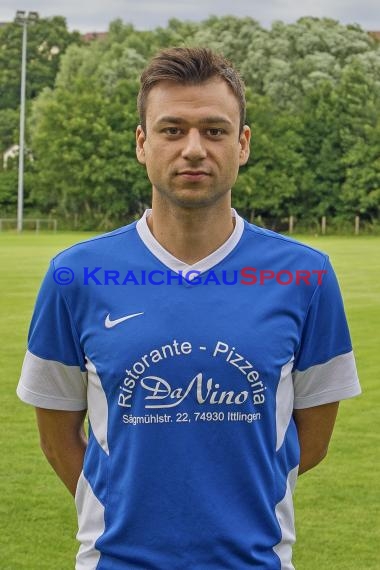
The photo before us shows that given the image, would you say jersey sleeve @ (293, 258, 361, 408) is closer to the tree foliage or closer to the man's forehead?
the man's forehead

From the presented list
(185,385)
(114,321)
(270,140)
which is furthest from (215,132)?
(270,140)

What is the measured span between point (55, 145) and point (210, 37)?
43.3 feet

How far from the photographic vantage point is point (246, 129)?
3.19m

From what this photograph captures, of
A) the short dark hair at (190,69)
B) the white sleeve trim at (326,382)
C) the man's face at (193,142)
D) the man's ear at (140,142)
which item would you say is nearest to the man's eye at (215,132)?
the man's face at (193,142)

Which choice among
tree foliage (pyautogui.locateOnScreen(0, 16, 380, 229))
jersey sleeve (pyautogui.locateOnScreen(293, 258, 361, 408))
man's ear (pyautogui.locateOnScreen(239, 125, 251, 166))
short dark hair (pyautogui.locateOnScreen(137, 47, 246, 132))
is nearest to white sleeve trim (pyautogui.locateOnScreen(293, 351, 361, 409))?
jersey sleeve (pyautogui.locateOnScreen(293, 258, 361, 408))

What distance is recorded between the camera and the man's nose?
2.94 meters

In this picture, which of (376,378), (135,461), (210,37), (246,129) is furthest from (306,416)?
(210,37)

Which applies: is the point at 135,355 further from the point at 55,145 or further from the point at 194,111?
the point at 55,145

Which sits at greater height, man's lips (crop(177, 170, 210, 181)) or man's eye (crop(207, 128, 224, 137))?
→ man's eye (crop(207, 128, 224, 137))

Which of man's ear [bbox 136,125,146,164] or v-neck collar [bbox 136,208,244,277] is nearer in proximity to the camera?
v-neck collar [bbox 136,208,244,277]

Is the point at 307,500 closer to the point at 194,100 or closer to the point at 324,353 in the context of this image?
the point at 324,353

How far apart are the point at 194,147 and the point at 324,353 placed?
65 centimetres

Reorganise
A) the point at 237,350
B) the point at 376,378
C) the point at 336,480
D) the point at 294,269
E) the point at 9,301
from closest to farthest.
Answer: the point at 237,350, the point at 294,269, the point at 336,480, the point at 376,378, the point at 9,301

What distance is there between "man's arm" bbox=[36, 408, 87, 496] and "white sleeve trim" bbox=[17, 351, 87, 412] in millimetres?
61
